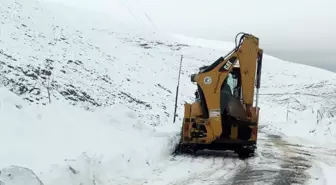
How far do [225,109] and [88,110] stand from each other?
5.39m

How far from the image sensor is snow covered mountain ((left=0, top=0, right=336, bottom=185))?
352 inches

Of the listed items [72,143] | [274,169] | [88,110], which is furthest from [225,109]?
[88,110]

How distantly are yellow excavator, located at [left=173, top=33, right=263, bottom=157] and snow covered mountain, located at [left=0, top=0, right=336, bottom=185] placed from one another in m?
0.72

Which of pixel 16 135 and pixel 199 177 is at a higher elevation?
pixel 16 135

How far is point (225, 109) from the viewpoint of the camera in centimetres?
1358

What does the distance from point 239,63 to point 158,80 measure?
30799mm

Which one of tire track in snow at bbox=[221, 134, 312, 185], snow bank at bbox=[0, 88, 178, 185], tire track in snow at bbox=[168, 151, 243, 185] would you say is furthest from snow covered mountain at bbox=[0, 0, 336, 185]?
tire track in snow at bbox=[221, 134, 312, 185]

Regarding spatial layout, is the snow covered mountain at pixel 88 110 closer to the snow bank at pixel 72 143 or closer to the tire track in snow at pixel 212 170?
the snow bank at pixel 72 143

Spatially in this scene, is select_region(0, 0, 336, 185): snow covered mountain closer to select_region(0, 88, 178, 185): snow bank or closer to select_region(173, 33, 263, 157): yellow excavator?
select_region(0, 88, 178, 185): snow bank

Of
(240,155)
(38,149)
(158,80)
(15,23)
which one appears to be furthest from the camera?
(158,80)

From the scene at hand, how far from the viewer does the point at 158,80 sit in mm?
44281

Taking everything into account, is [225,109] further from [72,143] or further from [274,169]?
[72,143]

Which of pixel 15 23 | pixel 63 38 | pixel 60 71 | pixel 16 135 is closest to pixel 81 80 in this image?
pixel 60 71

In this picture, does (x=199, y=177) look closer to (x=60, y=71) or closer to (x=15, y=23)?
(x=60, y=71)
